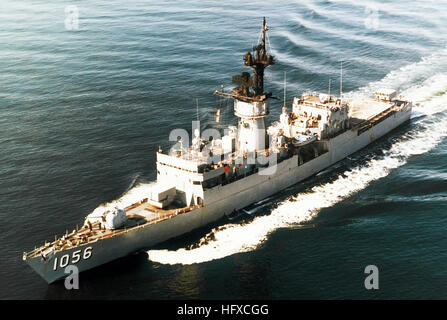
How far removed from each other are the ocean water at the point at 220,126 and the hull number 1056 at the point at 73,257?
135 centimetres

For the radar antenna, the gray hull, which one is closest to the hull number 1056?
the gray hull

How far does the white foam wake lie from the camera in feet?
109

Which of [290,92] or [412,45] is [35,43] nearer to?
[290,92]

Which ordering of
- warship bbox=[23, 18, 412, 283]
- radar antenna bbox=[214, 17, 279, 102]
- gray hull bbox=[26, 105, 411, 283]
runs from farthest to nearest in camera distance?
radar antenna bbox=[214, 17, 279, 102]
warship bbox=[23, 18, 412, 283]
gray hull bbox=[26, 105, 411, 283]

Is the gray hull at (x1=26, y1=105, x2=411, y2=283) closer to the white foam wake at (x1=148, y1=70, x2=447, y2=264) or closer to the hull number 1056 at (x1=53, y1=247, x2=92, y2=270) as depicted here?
the hull number 1056 at (x1=53, y1=247, x2=92, y2=270)

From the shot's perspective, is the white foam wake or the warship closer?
the warship

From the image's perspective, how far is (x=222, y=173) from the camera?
36688 millimetres

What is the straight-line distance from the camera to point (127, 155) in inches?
1847

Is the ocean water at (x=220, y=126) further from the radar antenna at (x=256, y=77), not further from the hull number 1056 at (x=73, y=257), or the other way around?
the radar antenna at (x=256, y=77)

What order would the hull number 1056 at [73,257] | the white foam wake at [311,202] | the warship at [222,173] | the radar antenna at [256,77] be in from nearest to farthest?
the hull number 1056 at [73,257] → the warship at [222,173] → the white foam wake at [311,202] → the radar antenna at [256,77]

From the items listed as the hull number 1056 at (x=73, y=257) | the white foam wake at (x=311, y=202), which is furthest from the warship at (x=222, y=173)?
the white foam wake at (x=311, y=202)

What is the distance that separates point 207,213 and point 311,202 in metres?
10.2

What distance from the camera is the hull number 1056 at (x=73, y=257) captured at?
29688 millimetres
